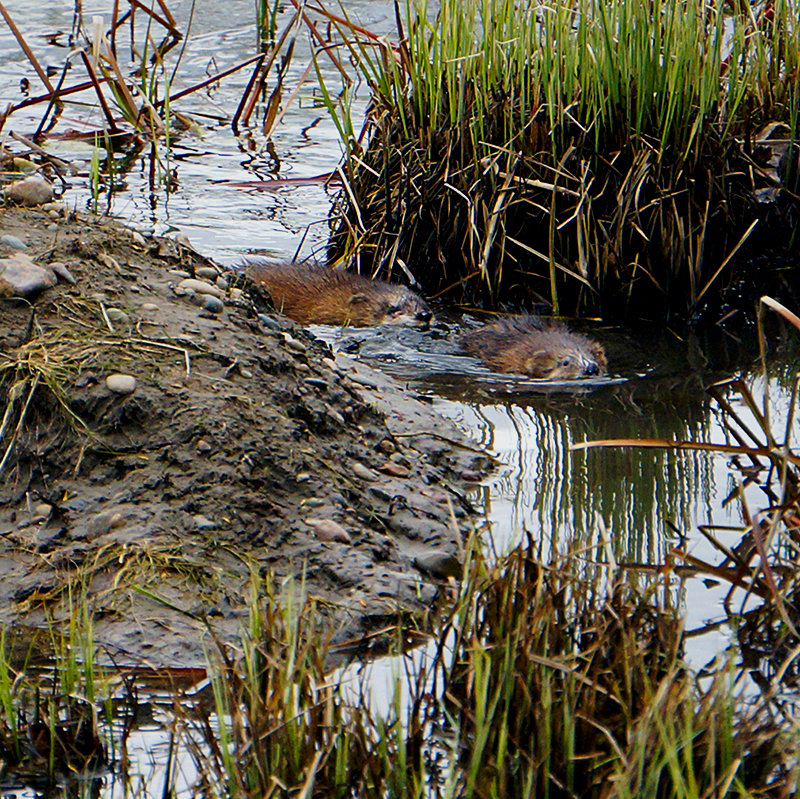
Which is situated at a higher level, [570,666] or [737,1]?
[737,1]

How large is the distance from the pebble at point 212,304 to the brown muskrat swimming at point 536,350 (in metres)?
1.70

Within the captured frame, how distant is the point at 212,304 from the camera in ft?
15.9

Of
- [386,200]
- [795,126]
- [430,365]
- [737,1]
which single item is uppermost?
[737,1]

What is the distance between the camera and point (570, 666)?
2838 mm

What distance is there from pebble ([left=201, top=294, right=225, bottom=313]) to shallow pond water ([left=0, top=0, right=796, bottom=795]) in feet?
3.75

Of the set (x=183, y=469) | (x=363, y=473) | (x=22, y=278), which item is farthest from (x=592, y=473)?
(x=22, y=278)

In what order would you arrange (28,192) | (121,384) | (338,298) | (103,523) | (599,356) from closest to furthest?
(103,523) < (121,384) < (28,192) < (599,356) < (338,298)

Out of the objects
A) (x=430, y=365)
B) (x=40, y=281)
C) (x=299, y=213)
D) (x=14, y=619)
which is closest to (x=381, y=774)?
(x=14, y=619)

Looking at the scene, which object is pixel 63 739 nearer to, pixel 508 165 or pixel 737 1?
pixel 508 165

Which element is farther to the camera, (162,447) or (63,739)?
(162,447)

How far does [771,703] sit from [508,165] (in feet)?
12.4

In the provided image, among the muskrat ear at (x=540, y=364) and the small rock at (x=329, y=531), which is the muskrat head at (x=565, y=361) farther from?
the small rock at (x=329, y=531)

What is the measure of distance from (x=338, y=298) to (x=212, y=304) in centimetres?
179

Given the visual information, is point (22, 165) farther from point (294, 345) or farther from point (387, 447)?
point (387, 447)
